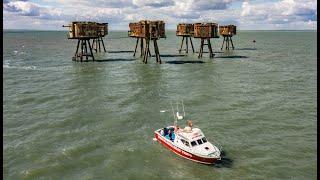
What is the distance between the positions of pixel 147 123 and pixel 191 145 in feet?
28.3

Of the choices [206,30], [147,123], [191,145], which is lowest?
[147,123]

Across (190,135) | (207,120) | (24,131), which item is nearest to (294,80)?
(207,120)

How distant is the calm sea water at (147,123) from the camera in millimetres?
24766

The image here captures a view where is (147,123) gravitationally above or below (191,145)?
below

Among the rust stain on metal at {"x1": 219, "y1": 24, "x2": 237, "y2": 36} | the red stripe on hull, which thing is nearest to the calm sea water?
the red stripe on hull

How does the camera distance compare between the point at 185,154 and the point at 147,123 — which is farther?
the point at 147,123

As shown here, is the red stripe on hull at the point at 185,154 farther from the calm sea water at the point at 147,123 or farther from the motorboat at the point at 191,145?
the calm sea water at the point at 147,123

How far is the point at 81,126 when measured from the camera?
32844mm

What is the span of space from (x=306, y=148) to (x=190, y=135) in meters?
9.05

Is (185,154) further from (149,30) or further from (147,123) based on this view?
(149,30)

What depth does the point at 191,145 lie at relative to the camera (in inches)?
1014

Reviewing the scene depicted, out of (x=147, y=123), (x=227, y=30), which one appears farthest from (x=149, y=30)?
(x=227, y=30)

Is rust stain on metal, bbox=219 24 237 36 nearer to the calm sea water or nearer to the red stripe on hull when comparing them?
the calm sea water

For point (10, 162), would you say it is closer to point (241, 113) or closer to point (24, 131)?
point (24, 131)
